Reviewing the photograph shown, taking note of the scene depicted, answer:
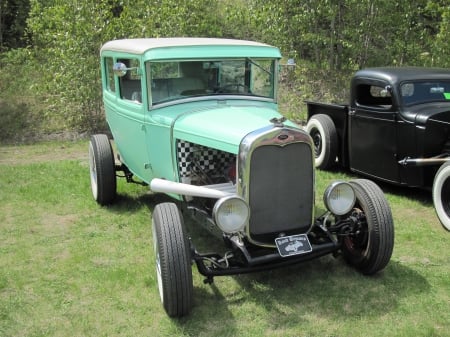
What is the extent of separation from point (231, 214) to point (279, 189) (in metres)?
0.45

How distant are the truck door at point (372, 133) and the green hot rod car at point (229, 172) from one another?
1.69 m

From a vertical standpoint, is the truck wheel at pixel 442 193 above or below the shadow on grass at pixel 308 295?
above

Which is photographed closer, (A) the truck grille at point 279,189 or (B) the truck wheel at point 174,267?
(B) the truck wheel at point 174,267

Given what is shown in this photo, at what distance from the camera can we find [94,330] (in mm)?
3301

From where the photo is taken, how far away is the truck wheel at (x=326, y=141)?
6844mm

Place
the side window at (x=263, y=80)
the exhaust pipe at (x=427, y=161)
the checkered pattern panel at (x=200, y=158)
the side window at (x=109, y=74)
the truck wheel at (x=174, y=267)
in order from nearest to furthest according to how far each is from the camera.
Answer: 1. the truck wheel at (x=174, y=267)
2. the checkered pattern panel at (x=200, y=158)
3. the side window at (x=263, y=80)
4. the exhaust pipe at (x=427, y=161)
5. the side window at (x=109, y=74)

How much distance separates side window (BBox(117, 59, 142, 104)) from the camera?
4828 mm

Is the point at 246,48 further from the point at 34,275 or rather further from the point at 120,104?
the point at 34,275

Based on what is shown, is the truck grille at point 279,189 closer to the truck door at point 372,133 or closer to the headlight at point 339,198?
the headlight at point 339,198

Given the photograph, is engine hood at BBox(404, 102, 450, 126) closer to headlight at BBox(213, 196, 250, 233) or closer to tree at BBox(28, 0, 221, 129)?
headlight at BBox(213, 196, 250, 233)

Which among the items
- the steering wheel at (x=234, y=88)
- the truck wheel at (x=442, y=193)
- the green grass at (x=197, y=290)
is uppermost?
the steering wheel at (x=234, y=88)

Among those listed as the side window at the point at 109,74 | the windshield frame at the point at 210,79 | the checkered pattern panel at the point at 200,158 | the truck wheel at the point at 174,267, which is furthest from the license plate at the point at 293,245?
the side window at the point at 109,74

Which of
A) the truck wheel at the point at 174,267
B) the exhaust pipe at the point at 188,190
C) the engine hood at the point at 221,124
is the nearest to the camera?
the truck wheel at the point at 174,267

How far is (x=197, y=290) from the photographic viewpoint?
3736 millimetres
